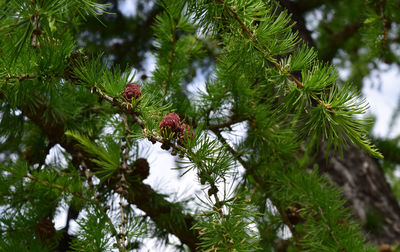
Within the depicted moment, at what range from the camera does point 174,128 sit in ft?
1.96

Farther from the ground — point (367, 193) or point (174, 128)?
point (367, 193)

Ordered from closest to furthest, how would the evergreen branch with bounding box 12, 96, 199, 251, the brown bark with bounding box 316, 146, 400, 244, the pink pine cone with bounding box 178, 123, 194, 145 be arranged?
1. the pink pine cone with bounding box 178, 123, 194, 145
2. the evergreen branch with bounding box 12, 96, 199, 251
3. the brown bark with bounding box 316, 146, 400, 244

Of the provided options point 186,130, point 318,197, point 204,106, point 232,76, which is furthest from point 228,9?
point 318,197

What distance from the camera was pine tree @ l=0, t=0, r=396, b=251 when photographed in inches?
23.9

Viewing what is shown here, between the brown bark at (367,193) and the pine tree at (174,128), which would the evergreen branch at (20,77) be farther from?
the brown bark at (367,193)

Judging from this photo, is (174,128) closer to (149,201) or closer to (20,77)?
(20,77)

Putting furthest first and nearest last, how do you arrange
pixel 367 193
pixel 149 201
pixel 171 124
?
pixel 367 193 < pixel 149 201 < pixel 171 124

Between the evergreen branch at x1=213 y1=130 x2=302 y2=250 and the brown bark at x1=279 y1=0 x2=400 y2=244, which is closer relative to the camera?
the evergreen branch at x1=213 y1=130 x2=302 y2=250

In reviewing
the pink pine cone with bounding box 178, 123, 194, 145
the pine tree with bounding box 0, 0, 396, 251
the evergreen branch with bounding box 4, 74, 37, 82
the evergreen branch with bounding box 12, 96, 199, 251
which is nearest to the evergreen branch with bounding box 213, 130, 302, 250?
the pine tree with bounding box 0, 0, 396, 251

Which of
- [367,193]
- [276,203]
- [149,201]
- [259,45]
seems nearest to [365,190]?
[367,193]

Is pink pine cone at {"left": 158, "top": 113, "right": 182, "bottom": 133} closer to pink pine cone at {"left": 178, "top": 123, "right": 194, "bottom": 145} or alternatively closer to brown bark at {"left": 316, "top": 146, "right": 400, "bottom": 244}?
pink pine cone at {"left": 178, "top": 123, "right": 194, "bottom": 145}

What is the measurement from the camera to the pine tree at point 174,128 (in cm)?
61

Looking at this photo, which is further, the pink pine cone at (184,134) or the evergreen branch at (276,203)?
the evergreen branch at (276,203)

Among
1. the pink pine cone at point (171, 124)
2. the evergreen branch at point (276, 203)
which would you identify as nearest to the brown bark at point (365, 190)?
the evergreen branch at point (276, 203)
